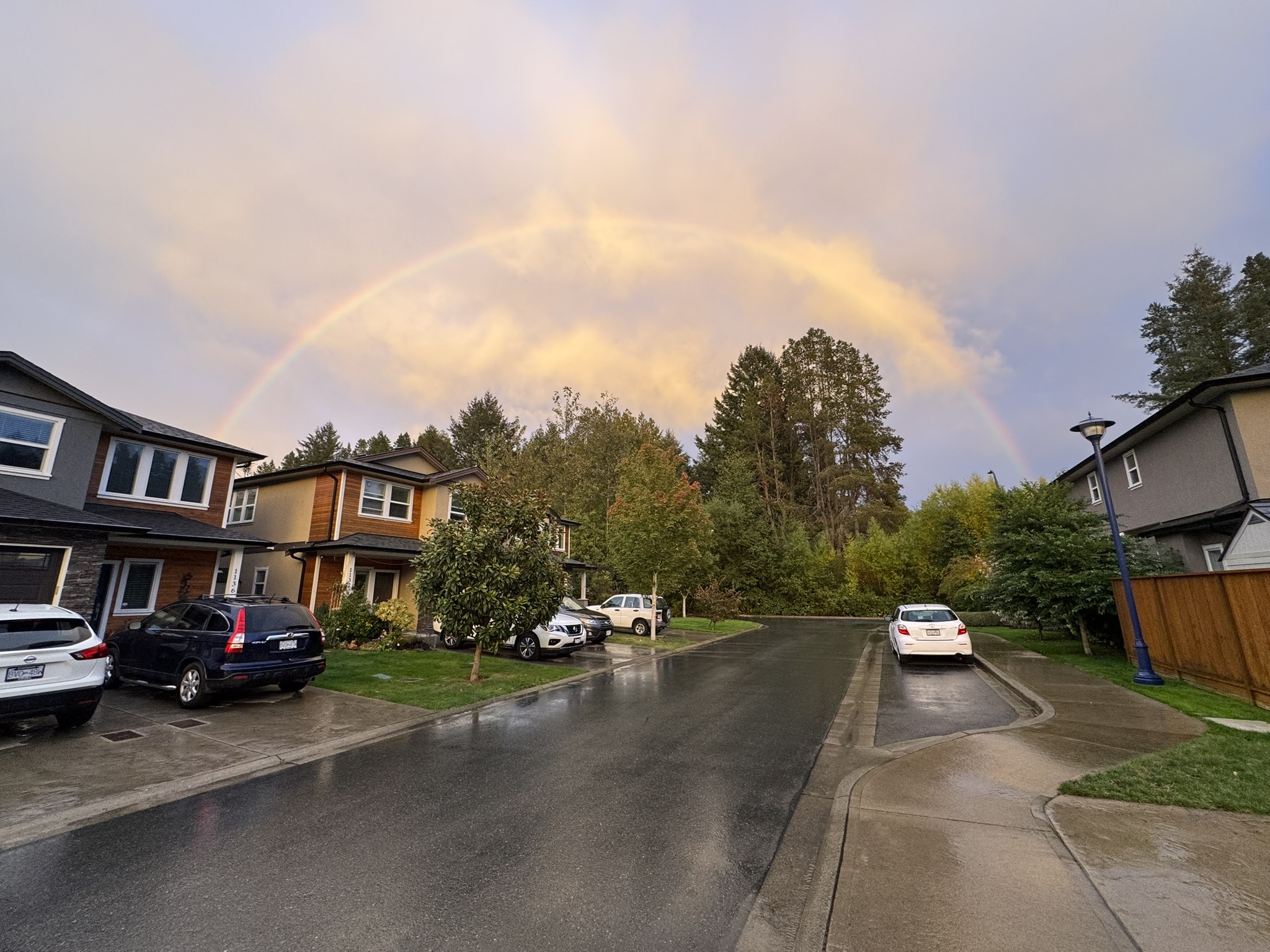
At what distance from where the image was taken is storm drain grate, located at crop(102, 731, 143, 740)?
722 cm

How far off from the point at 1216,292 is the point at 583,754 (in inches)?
2199

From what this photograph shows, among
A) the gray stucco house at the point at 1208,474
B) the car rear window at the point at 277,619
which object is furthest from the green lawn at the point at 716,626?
the car rear window at the point at 277,619

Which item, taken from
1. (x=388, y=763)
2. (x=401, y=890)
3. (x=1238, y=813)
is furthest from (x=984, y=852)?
(x=388, y=763)

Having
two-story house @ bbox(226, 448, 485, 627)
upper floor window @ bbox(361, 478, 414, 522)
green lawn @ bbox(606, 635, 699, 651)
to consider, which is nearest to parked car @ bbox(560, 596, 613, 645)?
green lawn @ bbox(606, 635, 699, 651)

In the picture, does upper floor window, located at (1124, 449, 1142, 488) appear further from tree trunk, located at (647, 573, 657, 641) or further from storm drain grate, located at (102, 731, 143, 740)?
storm drain grate, located at (102, 731, 143, 740)

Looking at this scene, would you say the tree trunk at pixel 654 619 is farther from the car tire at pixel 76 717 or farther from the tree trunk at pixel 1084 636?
the car tire at pixel 76 717

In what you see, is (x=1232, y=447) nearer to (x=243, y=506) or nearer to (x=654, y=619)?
(x=654, y=619)

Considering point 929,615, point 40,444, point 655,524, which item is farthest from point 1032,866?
point 40,444

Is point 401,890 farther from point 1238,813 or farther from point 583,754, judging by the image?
point 1238,813

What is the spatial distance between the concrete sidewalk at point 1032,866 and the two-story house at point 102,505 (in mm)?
14299

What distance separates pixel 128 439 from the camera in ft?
49.6

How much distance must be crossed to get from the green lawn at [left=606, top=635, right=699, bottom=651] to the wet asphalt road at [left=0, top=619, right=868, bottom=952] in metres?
12.3

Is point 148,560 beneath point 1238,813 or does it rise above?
above

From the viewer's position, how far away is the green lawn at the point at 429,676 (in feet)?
33.0
